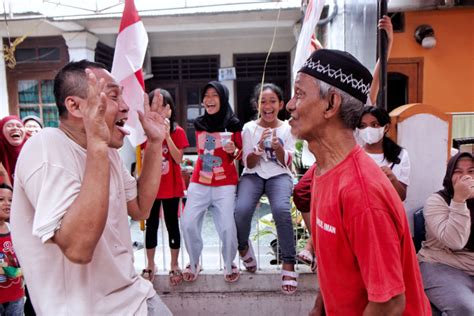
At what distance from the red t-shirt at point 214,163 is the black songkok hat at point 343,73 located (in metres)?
2.23

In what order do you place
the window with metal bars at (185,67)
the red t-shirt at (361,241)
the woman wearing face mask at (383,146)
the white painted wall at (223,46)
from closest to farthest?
the red t-shirt at (361,241)
the woman wearing face mask at (383,146)
the white painted wall at (223,46)
the window with metal bars at (185,67)

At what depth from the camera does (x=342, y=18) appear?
6.15 meters

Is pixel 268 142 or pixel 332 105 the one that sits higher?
pixel 332 105

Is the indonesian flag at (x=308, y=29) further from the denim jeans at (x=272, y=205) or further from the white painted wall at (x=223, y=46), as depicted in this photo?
the white painted wall at (x=223, y=46)

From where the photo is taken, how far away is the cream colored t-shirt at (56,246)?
142cm

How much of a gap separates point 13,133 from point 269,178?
242 centimetres

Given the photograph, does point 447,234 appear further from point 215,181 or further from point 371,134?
point 215,181

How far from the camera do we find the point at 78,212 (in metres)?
1.35

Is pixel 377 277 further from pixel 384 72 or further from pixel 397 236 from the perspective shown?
pixel 384 72

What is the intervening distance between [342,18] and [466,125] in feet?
9.09

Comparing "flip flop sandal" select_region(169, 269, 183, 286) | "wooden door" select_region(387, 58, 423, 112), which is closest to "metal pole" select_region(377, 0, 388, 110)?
"flip flop sandal" select_region(169, 269, 183, 286)

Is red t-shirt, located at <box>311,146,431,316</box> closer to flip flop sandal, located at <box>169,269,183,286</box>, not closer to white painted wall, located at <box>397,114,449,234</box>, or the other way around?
white painted wall, located at <box>397,114,449,234</box>

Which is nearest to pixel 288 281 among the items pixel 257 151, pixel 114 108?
pixel 257 151

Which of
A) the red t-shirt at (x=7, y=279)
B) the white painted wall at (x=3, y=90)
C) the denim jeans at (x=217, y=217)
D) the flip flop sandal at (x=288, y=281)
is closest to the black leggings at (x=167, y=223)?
the denim jeans at (x=217, y=217)
